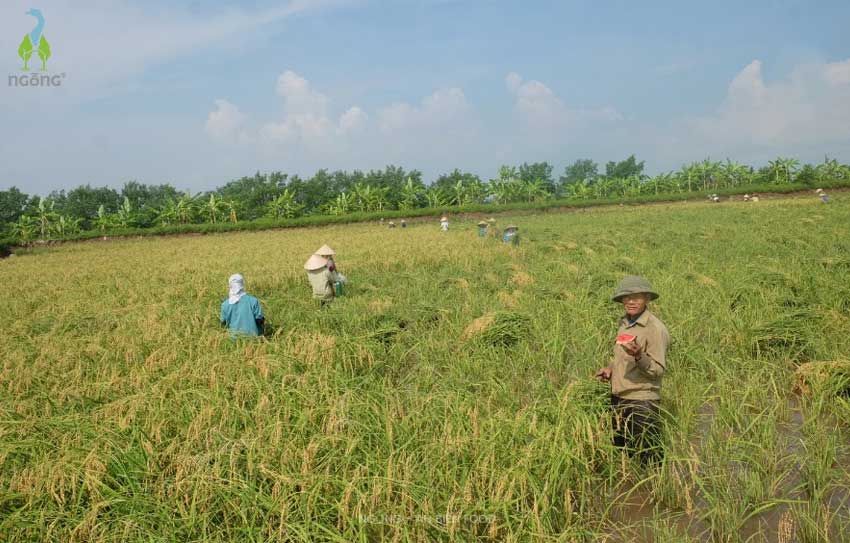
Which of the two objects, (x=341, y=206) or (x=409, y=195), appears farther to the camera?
(x=409, y=195)

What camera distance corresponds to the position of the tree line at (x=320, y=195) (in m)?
43.4

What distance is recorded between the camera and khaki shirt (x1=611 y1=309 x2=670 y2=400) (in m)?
2.60

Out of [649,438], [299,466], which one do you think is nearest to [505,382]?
[649,438]

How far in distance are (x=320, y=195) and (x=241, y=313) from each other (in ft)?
181

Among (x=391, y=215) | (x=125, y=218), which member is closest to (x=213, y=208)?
(x=125, y=218)

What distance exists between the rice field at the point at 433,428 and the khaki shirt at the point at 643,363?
0.23m

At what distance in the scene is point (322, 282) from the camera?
265 inches

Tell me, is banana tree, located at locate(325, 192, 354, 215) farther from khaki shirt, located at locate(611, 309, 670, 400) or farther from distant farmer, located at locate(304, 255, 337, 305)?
khaki shirt, located at locate(611, 309, 670, 400)

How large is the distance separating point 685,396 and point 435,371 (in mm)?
1799

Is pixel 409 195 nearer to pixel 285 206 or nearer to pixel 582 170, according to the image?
pixel 285 206

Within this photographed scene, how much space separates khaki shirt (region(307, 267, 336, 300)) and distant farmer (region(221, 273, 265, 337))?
5.36 ft

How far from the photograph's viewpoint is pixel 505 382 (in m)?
3.52

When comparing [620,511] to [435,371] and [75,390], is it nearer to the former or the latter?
[435,371]

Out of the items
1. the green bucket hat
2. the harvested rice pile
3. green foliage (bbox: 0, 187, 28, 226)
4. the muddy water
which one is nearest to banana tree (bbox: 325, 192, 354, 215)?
green foliage (bbox: 0, 187, 28, 226)
